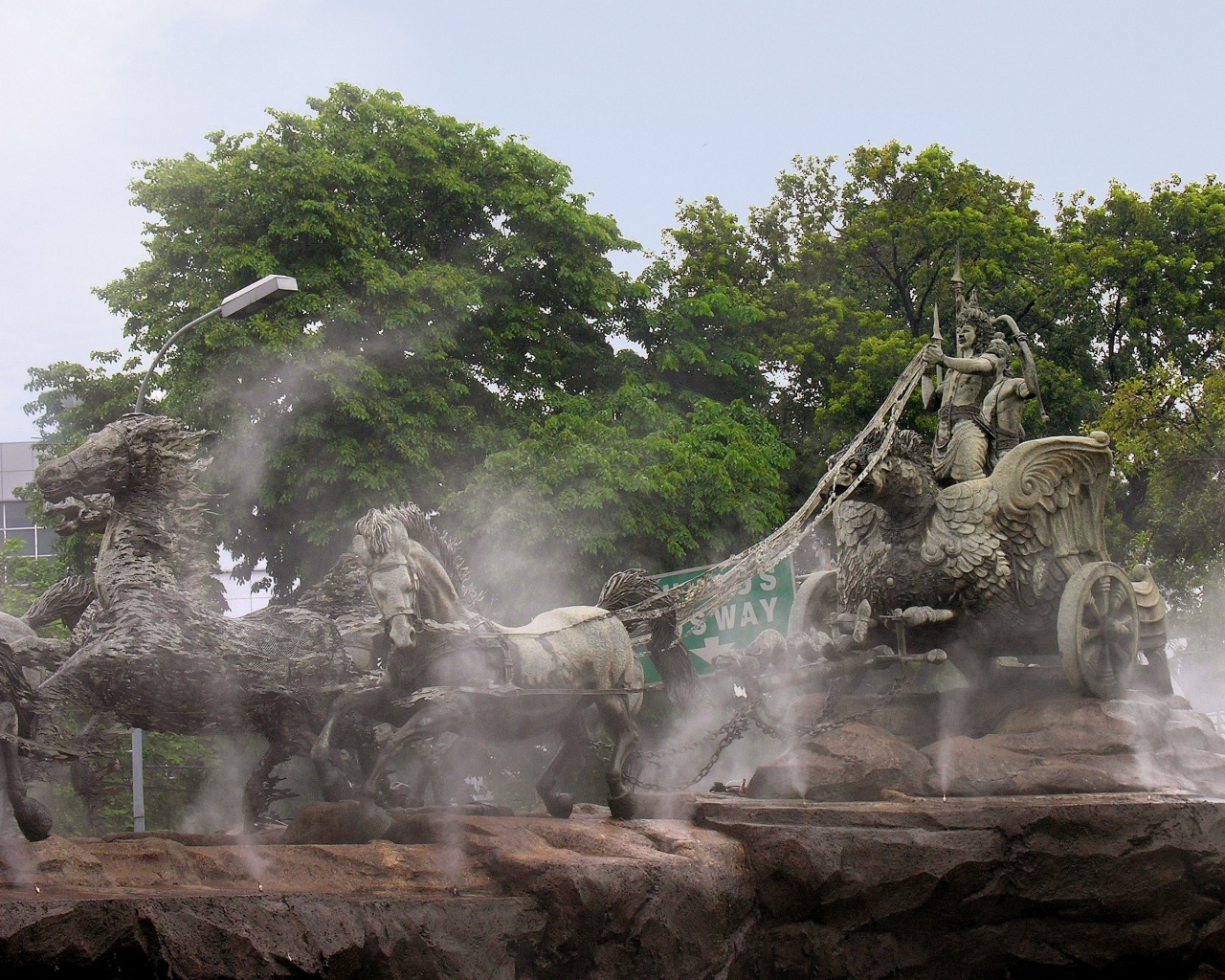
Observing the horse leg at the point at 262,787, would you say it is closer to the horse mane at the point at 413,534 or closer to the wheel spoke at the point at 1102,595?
the horse mane at the point at 413,534

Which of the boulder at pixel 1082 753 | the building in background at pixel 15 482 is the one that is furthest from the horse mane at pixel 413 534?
the building in background at pixel 15 482

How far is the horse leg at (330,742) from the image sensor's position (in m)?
7.34

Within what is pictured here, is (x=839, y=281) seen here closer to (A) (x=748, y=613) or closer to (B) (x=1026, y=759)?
(A) (x=748, y=613)

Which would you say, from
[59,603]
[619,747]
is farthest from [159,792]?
[619,747]

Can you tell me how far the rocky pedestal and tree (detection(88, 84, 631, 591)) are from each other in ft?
Answer: 25.8

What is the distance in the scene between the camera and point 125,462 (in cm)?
772

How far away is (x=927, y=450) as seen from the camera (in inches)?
373

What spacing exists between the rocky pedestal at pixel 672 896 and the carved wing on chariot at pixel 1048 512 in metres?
1.72

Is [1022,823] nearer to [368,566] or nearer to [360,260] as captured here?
[368,566]

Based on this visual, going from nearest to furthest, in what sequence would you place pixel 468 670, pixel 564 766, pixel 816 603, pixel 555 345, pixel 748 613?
pixel 468 670 → pixel 564 766 → pixel 816 603 → pixel 748 613 → pixel 555 345

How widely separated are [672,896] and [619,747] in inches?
55.8

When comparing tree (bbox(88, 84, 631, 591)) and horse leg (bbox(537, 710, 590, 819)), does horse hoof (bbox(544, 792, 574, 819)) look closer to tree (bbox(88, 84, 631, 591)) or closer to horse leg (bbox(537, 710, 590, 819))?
horse leg (bbox(537, 710, 590, 819))

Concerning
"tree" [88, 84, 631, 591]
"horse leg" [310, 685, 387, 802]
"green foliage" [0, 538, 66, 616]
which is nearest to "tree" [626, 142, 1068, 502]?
"tree" [88, 84, 631, 591]

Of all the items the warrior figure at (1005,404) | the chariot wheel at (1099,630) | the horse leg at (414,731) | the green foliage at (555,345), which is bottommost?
the horse leg at (414,731)
